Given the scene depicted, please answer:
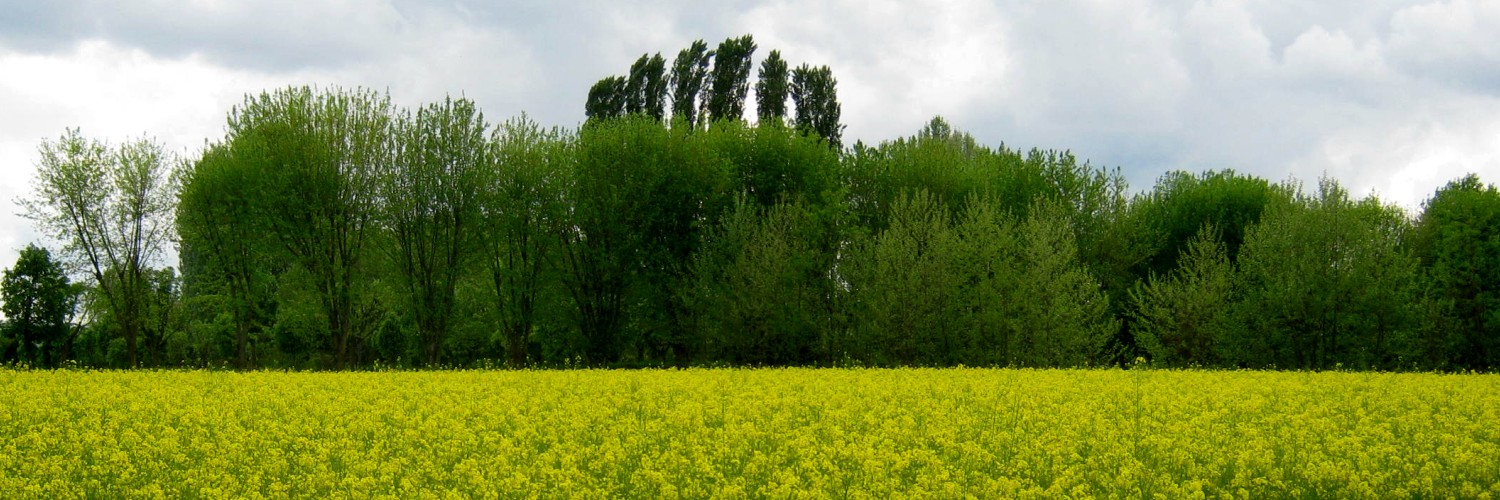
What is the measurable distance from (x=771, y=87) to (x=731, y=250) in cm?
1828

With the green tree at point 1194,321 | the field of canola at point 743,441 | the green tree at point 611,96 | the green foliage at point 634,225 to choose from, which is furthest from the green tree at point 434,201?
the green tree at point 1194,321

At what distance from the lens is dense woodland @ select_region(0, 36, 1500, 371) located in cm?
3834

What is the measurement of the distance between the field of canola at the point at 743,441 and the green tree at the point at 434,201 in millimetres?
20661

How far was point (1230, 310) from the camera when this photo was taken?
41.8 m

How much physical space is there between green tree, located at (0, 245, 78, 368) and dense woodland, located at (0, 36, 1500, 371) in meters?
9.00

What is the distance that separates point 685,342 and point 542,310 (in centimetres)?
597

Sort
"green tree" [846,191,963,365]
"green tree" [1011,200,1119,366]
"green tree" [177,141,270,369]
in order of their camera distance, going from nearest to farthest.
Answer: "green tree" [1011,200,1119,366] < "green tree" [846,191,963,365] < "green tree" [177,141,270,369]

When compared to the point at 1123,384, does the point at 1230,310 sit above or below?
above

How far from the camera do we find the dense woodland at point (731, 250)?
38344 millimetres

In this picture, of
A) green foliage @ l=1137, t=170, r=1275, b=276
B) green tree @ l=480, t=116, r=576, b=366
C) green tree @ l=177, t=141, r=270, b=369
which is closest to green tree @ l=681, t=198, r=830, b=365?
green tree @ l=480, t=116, r=576, b=366

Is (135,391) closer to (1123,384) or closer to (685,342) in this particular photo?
(1123,384)

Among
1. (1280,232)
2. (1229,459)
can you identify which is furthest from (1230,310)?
(1229,459)

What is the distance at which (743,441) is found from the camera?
13.3m

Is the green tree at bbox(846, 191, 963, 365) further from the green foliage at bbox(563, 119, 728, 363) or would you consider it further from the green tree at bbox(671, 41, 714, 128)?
the green tree at bbox(671, 41, 714, 128)
